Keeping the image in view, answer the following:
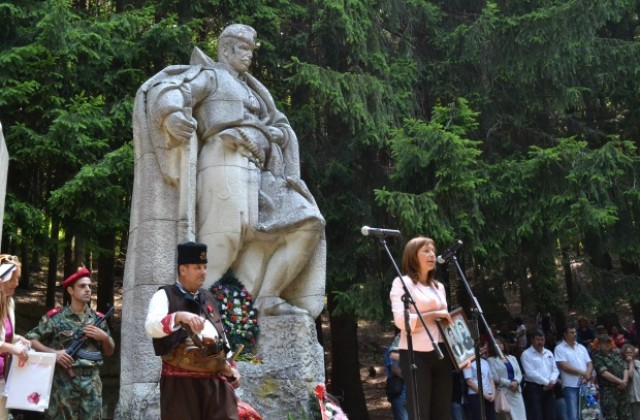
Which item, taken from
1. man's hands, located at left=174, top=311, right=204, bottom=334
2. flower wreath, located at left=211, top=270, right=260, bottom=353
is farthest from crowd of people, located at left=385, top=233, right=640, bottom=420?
man's hands, located at left=174, top=311, right=204, bottom=334

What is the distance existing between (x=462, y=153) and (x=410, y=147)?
0.71 metres

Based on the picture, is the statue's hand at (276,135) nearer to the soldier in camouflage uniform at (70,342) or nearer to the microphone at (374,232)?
the soldier in camouflage uniform at (70,342)

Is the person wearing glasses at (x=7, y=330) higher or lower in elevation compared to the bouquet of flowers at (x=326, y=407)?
higher

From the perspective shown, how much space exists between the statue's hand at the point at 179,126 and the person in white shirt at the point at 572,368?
20.3ft

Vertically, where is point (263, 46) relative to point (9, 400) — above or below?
above

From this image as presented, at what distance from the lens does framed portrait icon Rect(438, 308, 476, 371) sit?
19.9 ft

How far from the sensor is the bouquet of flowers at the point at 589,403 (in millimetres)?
11492

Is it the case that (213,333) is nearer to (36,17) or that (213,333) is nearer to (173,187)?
(173,187)

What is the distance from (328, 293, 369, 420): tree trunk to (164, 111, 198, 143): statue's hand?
677cm

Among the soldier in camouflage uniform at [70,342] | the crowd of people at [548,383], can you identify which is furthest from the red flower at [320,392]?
the soldier in camouflage uniform at [70,342]

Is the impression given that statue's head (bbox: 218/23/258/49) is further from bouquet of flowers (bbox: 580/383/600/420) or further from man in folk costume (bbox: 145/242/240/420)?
bouquet of flowers (bbox: 580/383/600/420)

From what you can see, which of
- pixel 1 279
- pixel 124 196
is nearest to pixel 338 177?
pixel 124 196

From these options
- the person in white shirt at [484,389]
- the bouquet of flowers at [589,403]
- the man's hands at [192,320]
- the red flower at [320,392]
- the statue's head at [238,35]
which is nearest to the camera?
the man's hands at [192,320]

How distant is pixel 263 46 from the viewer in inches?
523
